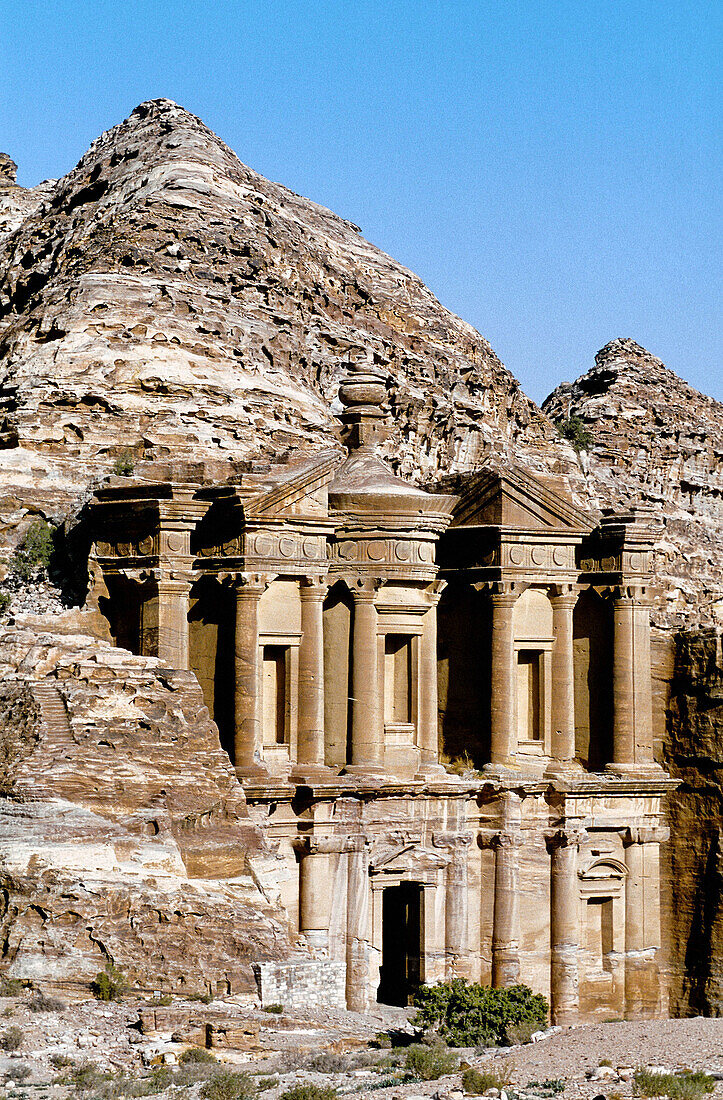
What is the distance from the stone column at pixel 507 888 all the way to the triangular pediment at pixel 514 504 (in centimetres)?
559

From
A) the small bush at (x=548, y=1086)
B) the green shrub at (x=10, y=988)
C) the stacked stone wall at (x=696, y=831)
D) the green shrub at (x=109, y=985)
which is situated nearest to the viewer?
the small bush at (x=548, y=1086)

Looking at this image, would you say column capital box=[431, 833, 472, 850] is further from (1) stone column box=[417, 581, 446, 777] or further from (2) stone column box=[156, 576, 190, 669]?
(2) stone column box=[156, 576, 190, 669]

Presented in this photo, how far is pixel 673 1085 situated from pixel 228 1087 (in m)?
4.87

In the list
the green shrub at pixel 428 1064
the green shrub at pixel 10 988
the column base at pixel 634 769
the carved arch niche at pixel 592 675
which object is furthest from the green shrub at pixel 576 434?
the green shrub at pixel 10 988

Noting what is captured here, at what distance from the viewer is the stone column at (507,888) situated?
3675cm

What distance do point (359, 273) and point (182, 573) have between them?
39648 mm

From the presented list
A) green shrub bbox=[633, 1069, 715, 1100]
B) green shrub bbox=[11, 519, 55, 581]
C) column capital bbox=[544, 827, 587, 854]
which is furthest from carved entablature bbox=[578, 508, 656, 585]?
green shrub bbox=[633, 1069, 715, 1100]

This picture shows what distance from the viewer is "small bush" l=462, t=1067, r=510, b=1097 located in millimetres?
21000

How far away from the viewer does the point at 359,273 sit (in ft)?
238

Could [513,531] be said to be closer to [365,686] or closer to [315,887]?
[365,686]

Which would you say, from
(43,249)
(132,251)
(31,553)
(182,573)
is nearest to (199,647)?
(182,573)

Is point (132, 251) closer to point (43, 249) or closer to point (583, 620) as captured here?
point (43, 249)

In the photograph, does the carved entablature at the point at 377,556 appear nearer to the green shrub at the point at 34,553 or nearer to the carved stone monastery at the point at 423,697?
the carved stone monastery at the point at 423,697

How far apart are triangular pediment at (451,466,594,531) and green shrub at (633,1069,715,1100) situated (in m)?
18.1
